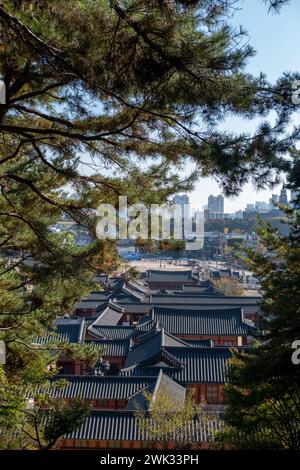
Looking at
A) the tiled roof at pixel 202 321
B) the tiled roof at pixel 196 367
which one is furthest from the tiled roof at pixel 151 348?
the tiled roof at pixel 202 321

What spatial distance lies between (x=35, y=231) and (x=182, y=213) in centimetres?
193

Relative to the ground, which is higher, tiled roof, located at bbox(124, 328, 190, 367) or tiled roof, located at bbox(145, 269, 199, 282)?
tiled roof, located at bbox(145, 269, 199, 282)

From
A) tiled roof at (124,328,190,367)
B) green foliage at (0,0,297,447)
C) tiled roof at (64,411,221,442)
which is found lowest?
tiled roof at (64,411,221,442)

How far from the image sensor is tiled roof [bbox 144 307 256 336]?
23.5m

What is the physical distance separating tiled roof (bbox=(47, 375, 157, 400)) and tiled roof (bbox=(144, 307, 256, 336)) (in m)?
8.83

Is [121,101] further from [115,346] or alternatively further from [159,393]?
[115,346]

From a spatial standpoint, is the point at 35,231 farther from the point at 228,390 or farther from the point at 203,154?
the point at 228,390

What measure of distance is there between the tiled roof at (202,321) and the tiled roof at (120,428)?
11.6 m

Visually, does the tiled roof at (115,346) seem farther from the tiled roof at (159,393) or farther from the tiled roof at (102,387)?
the tiled roof at (102,387)

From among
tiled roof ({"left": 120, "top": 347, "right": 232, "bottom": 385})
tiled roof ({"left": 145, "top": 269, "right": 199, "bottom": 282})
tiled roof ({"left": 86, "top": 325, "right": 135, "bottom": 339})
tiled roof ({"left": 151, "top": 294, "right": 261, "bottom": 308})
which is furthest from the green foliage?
tiled roof ({"left": 145, "top": 269, "right": 199, "bottom": 282})

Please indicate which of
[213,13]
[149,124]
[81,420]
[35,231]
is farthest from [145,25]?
[81,420]

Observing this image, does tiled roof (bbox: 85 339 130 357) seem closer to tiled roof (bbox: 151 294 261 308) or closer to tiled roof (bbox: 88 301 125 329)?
tiled roof (bbox: 88 301 125 329)

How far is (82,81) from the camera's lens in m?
4.40

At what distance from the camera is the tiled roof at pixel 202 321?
23.5m
